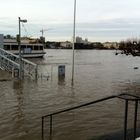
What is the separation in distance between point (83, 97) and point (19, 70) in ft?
35.5

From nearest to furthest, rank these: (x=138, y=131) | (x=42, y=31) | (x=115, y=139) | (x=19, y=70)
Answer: (x=115, y=139) < (x=138, y=131) < (x=19, y=70) < (x=42, y=31)

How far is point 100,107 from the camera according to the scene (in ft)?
59.5

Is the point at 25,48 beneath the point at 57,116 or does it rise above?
beneath

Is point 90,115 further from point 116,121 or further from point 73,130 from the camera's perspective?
point 73,130

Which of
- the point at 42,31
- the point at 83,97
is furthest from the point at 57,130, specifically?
the point at 42,31

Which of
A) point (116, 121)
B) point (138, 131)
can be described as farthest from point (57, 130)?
point (138, 131)

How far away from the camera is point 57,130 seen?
1329cm

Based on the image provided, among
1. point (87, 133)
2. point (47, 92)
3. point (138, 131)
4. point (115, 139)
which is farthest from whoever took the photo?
point (47, 92)

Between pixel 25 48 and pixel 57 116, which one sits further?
pixel 25 48

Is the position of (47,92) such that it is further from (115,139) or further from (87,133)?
(115,139)

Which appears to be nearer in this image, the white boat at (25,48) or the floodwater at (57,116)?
the floodwater at (57,116)

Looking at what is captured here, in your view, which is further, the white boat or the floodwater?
the white boat

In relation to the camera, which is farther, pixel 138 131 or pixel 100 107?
pixel 100 107

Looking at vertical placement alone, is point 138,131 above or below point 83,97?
above
